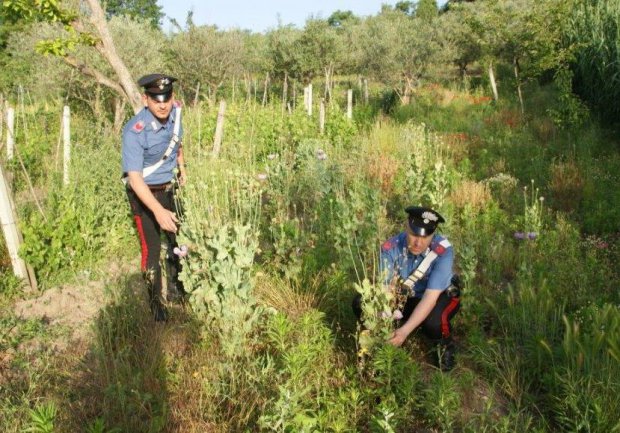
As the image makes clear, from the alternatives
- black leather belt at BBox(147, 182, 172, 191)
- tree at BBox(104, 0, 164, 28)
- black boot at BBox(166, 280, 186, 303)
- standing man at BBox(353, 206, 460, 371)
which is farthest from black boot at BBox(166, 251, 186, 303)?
tree at BBox(104, 0, 164, 28)

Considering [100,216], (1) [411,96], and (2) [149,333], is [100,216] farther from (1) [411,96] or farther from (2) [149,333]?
(1) [411,96]

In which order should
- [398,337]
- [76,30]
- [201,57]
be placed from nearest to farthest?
[398,337] → [76,30] → [201,57]

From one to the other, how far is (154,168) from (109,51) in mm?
2240

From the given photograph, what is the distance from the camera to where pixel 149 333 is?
3260mm

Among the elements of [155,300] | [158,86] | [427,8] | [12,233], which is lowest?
[155,300]

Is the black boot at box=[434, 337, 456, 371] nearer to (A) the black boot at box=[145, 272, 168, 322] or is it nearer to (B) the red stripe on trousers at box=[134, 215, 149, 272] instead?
(A) the black boot at box=[145, 272, 168, 322]

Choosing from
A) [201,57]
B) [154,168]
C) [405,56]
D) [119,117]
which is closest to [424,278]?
[154,168]

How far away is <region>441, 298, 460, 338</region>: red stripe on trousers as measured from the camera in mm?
3098

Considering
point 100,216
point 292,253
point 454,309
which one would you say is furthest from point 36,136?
point 454,309

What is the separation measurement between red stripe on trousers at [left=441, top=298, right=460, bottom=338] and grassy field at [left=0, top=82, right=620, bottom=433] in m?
0.23

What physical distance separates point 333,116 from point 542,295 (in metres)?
6.95

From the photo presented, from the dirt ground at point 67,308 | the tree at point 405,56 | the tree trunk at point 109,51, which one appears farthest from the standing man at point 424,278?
the tree at point 405,56

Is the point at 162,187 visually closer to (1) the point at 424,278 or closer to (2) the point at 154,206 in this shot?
(2) the point at 154,206

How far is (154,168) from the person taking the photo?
3660 millimetres
